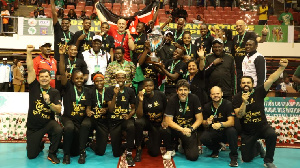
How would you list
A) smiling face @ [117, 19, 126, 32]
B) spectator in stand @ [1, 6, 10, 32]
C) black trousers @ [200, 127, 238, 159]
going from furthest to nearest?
1. spectator in stand @ [1, 6, 10, 32]
2. smiling face @ [117, 19, 126, 32]
3. black trousers @ [200, 127, 238, 159]

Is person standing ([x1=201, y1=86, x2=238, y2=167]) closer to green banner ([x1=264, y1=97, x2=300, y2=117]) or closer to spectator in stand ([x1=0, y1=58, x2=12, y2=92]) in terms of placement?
green banner ([x1=264, y1=97, x2=300, y2=117])

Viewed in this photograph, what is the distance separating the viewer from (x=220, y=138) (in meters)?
6.34

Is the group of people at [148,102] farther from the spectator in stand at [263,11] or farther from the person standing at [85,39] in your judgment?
the spectator in stand at [263,11]

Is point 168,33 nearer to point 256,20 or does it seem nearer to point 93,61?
point 93,61

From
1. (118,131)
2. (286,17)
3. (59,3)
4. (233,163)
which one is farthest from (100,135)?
Answer: (286,17)

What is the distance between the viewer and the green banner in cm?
959

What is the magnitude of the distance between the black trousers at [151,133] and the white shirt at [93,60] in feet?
4.65

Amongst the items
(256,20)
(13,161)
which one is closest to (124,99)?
(13,161)

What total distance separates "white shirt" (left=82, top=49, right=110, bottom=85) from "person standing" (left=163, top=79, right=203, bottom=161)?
1.68 meters

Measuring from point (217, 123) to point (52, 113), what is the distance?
9.77 ft

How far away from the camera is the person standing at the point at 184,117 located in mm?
6242

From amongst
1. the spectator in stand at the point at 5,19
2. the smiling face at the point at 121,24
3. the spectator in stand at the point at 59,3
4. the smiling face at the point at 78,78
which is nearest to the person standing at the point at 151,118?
the smiling face at the point at 78,78

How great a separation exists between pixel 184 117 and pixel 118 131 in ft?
4.12

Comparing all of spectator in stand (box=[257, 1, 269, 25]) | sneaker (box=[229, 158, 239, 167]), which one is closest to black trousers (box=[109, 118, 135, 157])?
sneaker (box=[229, 158, 239, 167])
